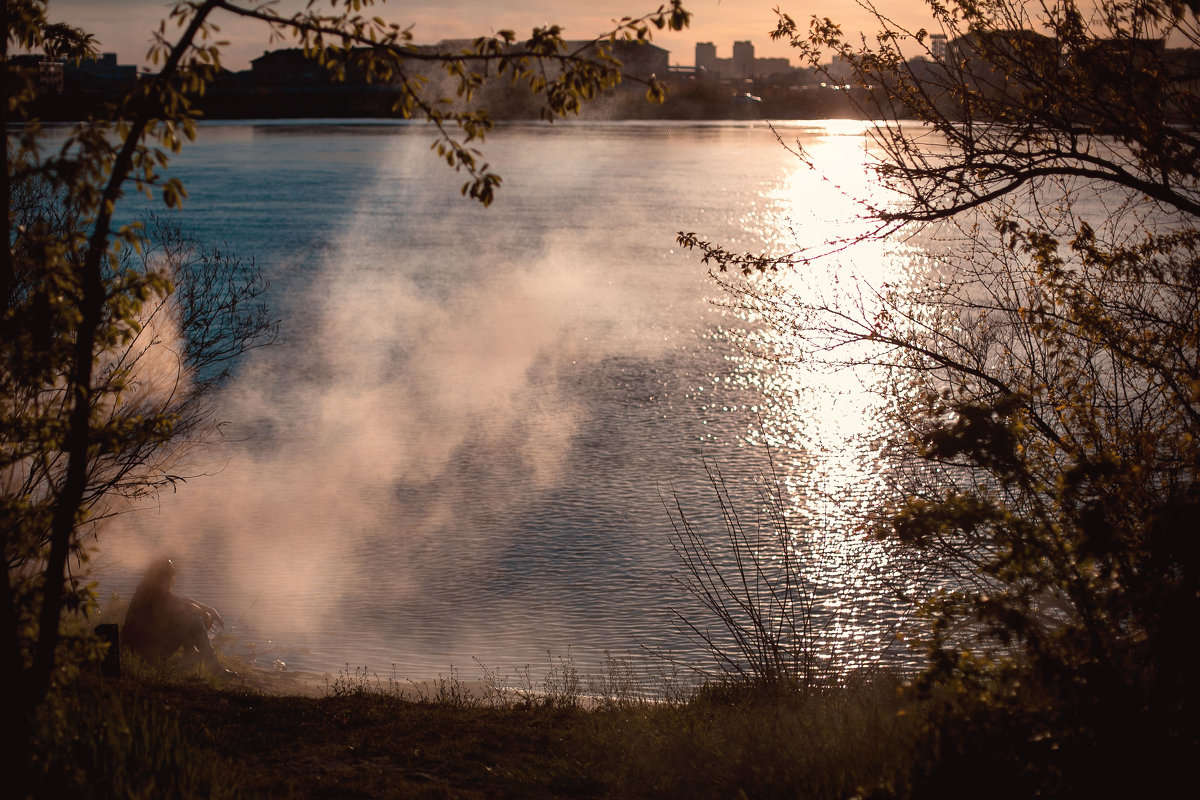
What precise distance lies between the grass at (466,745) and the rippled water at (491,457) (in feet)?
5.64

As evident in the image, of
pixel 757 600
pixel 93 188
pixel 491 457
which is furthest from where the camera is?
pixel 491 457

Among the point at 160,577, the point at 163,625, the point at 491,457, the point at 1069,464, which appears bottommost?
the point at 491,457

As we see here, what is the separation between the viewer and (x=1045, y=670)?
208 inches

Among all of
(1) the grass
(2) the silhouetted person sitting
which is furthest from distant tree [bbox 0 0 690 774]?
(2) the silhouetted person sitting

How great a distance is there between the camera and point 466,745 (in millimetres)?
8023

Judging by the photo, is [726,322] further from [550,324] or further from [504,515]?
[504,515]

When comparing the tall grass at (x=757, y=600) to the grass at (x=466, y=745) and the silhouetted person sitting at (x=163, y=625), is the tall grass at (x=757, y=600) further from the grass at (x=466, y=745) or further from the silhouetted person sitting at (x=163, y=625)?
the silhouetted person sitting at (x=163, y=625)

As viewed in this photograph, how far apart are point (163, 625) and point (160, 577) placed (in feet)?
2.19

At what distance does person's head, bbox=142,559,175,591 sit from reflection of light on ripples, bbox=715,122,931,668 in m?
7.65

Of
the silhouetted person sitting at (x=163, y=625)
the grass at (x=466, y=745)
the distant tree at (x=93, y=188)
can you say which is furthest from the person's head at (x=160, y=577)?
the distant tree at (x=93, y=188)

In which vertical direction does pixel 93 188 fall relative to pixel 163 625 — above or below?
above

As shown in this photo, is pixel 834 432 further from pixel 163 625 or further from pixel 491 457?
pixel 163 625

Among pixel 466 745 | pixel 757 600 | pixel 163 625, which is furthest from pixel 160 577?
pixel 757 600

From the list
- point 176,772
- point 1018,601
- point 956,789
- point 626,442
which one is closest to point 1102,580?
point 1018,601
